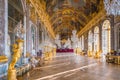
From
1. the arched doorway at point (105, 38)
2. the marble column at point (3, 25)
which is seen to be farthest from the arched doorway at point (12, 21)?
the arched doorway at point (105, 38)

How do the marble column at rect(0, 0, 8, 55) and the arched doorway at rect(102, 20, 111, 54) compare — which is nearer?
the marble column at rect(0, 0, 8, 55)

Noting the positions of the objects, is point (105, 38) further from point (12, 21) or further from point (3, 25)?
point (3, 25)

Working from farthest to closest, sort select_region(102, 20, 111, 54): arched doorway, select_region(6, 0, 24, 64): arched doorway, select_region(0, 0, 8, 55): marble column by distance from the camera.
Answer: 1. select_region(102, 20, 111, 54): arched doorway
2. select_region(6, 0, 24, 64): arched doorway
3. select_region(0, 0, 8, 55): marble column

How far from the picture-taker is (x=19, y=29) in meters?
11.1

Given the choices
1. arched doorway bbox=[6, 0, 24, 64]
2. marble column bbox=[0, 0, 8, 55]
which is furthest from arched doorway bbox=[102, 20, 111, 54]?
marble column bbox=[0, 0, 8, 55]

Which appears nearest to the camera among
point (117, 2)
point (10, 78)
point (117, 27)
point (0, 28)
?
point (10, 78)

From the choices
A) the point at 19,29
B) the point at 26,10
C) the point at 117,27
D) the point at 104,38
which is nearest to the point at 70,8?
the point at 104,38

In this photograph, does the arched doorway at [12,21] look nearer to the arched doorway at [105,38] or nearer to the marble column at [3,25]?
the marble column at [3,25]

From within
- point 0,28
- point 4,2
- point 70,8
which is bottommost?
point 0,28

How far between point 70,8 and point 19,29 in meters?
28.6

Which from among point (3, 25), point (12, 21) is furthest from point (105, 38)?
point (3, 25)

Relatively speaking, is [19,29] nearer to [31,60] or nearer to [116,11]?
[31,60]

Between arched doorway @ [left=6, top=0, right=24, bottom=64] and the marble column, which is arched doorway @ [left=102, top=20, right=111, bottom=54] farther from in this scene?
the marble column

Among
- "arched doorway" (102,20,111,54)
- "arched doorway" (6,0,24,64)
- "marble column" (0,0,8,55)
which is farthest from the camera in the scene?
"arched doorway" (102,20,111,54)
